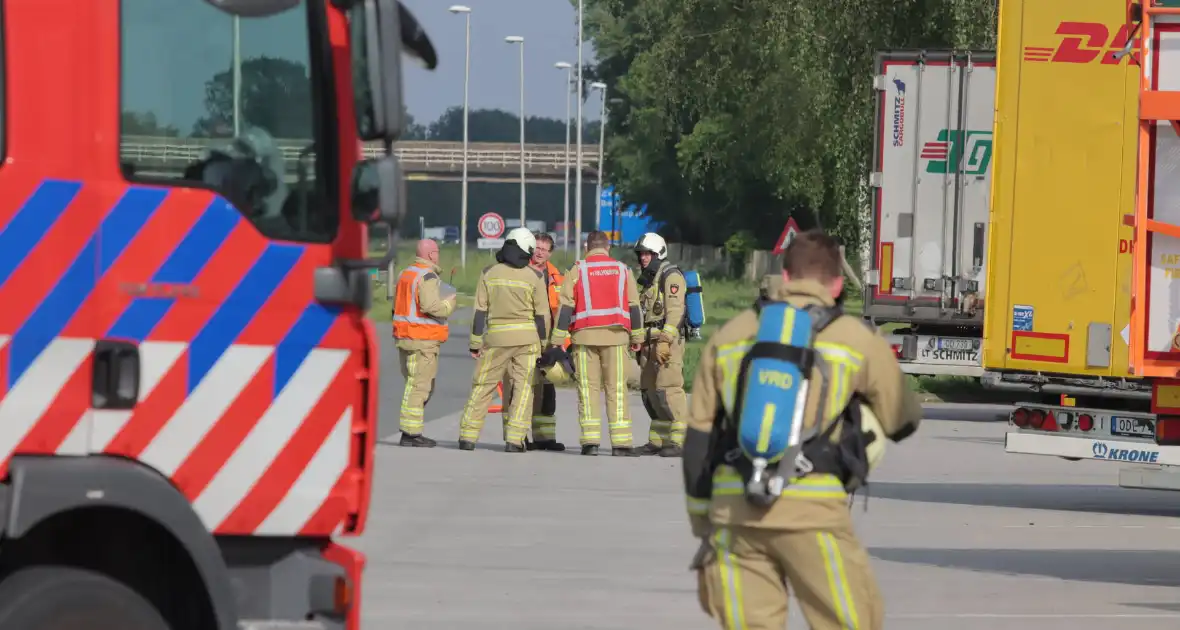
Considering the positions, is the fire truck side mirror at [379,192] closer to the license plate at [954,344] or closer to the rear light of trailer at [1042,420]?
the rear light of trailer at [1042,420]

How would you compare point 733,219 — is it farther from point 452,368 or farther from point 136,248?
point 136,248

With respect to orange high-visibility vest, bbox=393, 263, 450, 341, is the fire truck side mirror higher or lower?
higher

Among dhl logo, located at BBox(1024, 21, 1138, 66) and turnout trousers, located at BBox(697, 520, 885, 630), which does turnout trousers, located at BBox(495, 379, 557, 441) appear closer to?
dhl logo, located at BBox(1024, 21, 1138, 66)

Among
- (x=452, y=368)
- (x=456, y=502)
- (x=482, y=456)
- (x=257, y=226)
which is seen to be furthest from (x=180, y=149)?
(x=452, y=368)

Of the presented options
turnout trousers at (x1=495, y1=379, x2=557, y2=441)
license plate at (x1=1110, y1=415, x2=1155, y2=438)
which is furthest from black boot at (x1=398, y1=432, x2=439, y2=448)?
license plate at (x1=1110, y1=415, x2=1155, y2=438)

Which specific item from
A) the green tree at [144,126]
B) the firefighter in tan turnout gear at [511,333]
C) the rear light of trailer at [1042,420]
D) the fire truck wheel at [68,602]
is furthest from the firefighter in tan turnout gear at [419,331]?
the fire truck wheel at [68,602]

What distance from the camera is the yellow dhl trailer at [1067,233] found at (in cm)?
1387

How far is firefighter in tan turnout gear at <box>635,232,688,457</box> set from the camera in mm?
18375

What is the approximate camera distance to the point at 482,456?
17.9 metres

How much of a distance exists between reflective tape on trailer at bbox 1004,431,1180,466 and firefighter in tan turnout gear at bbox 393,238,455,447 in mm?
5893

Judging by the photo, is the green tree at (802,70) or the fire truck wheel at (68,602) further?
the green tree at (802,70)

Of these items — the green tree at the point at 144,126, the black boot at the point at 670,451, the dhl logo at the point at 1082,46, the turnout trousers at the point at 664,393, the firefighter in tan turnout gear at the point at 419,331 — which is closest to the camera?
the green tree at the point at 144,126

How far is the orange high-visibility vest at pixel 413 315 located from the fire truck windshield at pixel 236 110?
1250 centimetres

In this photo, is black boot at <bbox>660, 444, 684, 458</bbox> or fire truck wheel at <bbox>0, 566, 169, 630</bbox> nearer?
fire truck wheel at <bbox>0, 566, 169, 630</bbox>
